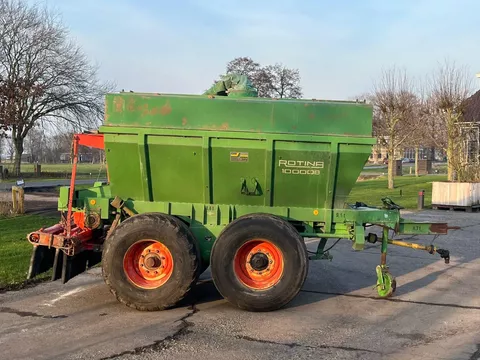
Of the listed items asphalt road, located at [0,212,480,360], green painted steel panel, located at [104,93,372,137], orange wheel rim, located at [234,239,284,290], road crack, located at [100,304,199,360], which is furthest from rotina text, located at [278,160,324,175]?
road crack, located at [100,304,199,360]

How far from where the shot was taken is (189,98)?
5930 millimetres

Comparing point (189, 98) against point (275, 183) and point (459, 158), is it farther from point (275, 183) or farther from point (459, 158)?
point (459, 158)

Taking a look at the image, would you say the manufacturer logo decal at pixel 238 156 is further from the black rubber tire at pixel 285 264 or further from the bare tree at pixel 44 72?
the bare tree at pixel 44 72

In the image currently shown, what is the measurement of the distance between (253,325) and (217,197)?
1.61 meters

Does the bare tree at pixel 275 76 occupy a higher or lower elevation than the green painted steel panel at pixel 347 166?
higher

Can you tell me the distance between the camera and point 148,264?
5.79m

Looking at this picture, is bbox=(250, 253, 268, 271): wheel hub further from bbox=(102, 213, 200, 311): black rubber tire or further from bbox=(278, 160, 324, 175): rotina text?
bbox=(278, 160, 324, 175): rotina text

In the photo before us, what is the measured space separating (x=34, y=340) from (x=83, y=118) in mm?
38350

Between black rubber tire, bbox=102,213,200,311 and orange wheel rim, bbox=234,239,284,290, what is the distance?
0.53 m

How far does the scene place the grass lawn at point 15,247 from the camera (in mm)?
7098

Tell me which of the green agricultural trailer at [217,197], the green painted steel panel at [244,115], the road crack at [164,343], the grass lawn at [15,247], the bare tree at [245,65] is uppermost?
the bare tree at [245,65]

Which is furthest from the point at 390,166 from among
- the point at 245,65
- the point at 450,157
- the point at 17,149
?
the point at 17,149

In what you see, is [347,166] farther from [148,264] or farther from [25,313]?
[25,313]

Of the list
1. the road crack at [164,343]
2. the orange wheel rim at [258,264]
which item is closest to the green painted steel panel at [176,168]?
the orange wheel rim at [258,264]
